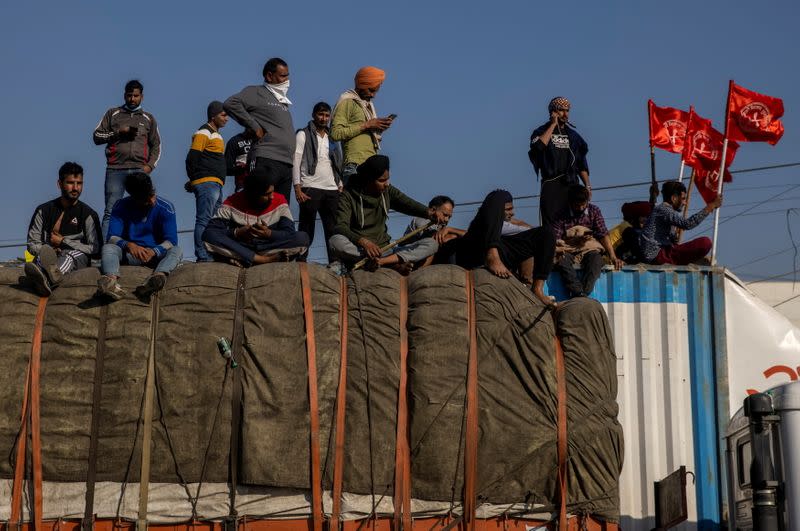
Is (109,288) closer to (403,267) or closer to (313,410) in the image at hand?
(313,410)

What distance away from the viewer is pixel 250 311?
853 cm

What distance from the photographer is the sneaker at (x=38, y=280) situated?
8.38 m

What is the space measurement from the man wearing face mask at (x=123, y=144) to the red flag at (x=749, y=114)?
7306 millimetres

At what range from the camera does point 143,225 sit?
32.5 ft

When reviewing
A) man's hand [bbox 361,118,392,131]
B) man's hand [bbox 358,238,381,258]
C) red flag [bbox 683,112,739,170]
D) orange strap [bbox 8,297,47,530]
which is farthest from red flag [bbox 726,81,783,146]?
orange strap [bbox 8,297,47,530]

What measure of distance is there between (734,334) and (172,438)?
585cm

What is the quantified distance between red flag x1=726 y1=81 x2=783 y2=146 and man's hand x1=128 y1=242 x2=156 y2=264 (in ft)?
25.9

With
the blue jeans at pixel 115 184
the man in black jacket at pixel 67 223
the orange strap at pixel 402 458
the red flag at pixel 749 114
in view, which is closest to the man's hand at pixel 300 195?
the blue jeans at pixel 115 184

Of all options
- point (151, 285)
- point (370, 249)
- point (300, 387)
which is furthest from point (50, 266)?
point (370, 249)

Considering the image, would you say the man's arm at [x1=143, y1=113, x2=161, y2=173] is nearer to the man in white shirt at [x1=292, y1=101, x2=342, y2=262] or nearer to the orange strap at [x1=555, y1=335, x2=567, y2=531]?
the man in white shirt at [x1=292, y1=101, x2=342, y2=262]

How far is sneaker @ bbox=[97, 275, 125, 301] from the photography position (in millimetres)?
8430

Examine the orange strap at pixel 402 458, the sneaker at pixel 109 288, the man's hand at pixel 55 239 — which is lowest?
the orange strap at pixel 402 458

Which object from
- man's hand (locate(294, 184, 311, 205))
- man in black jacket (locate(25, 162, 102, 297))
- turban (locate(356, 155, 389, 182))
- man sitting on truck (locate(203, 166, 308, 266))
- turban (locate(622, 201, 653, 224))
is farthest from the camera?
turban (locate(622, 201, 653, 224))

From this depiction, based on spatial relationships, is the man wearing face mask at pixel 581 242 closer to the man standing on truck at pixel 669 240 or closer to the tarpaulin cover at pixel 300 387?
the man standing on truck at pixel 669 240
